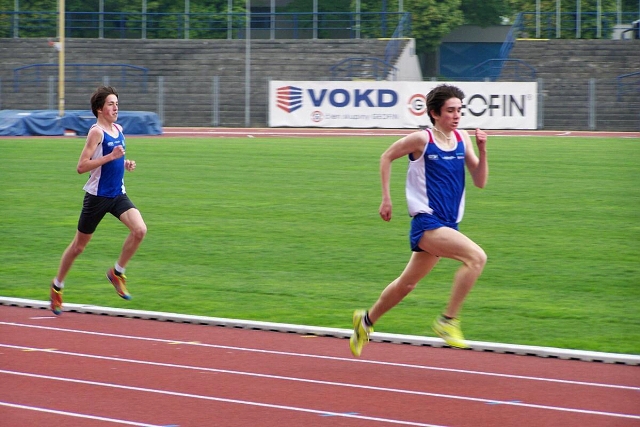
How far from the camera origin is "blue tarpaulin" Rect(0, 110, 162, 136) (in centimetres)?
3331

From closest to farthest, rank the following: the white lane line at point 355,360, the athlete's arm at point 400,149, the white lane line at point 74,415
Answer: the white lane line at point 74,415
the white lane line at point 355,360
the athlete's arm at point 400,149

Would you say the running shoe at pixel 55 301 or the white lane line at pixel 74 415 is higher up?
the running shoe at pixel 55 301

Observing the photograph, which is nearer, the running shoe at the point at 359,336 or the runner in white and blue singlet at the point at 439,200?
the runner in white and blue singlet at the point at 439,200

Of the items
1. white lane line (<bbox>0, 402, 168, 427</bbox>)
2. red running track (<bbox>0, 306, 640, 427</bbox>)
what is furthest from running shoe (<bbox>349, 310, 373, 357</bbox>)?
white lane line (<bbox>0, 402, 168, 427</bbox>)

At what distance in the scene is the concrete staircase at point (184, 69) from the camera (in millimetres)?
43125

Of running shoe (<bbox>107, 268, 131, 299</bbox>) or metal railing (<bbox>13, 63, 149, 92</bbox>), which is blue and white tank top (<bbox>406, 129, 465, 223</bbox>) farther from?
metal railing (<bbox>13, 63, 149, 92</bbox>)

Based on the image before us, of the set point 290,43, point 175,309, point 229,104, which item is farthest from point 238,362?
point 290,43

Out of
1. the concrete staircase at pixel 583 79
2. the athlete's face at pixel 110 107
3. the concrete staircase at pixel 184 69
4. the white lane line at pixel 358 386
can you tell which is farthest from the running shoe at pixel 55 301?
the concrete staircase at pixel 184 69

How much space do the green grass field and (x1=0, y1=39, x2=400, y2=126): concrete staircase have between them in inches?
784

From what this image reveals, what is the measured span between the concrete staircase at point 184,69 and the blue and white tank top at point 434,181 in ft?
116

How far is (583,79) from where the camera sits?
139ft

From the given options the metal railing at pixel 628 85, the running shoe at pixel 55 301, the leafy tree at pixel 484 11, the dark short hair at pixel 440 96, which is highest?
the leafy tree at pixel 484 11

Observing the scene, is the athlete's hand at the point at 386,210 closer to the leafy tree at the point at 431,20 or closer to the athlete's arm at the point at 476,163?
the athlete's arm at the point at 476,163

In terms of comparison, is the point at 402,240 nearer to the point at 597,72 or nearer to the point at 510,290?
the point at 510,290
